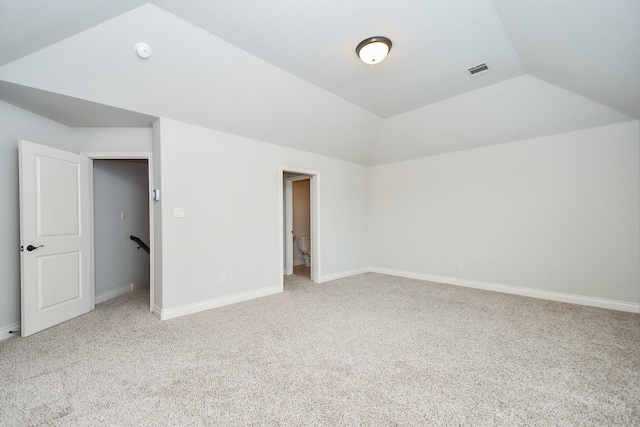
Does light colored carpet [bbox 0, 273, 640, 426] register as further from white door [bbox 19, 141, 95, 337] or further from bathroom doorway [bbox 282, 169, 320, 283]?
bathroom doorway [bbox 282, 169, 320, 283]

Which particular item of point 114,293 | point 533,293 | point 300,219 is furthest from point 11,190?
point 533,293

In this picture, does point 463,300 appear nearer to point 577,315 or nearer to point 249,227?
point 577,315

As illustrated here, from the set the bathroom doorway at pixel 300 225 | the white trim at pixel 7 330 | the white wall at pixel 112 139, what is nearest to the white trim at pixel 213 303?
the bathroom doorway at pixel 300 225

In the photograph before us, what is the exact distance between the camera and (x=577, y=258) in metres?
3.61

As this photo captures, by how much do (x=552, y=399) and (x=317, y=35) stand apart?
331cm

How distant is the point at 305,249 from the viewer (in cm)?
657

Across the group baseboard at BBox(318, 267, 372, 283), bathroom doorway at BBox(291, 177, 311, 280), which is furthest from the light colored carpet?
bathroom doorway at BBox(291, 177, 311, 280)

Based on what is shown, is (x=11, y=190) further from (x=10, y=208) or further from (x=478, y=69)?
(x=478, y=69)

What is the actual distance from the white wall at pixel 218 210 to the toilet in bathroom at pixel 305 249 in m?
1.78

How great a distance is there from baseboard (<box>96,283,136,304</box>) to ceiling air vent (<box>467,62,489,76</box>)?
18.3 feet

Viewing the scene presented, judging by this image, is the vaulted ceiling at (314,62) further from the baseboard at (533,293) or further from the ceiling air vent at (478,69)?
the baseboard at (533,293)

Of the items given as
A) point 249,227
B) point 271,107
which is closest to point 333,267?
point 249,227

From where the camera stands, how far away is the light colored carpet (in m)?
1.58

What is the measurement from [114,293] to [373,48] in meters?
4.72
